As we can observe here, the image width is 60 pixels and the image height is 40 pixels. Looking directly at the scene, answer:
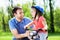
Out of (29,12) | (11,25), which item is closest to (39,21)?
(29,12)

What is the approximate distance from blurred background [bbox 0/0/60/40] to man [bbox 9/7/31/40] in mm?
49

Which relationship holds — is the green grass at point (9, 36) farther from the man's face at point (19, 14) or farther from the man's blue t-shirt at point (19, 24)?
the man's face at point (19, 14)

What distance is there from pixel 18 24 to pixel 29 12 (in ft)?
0.56

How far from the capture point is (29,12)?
1.88 m

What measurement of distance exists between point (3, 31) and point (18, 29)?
18 centimetres

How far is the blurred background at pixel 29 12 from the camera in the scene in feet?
6.21

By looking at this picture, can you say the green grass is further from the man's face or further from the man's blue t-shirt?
the man's face

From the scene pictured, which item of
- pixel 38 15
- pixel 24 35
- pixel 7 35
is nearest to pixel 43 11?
pixel 38 15

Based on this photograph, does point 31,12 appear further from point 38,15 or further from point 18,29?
point 18,29

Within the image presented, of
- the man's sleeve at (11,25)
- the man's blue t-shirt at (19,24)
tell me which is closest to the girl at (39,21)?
the man's blue t-shirt at (19,24)

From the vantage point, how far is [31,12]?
73.8 inches

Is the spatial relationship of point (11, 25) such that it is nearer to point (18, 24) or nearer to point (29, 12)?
point (18, 24)

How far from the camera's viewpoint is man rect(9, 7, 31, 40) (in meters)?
1.84

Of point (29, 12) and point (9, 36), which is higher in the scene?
point (29, 12)
